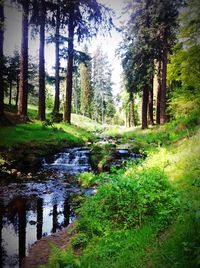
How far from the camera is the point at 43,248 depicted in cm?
571

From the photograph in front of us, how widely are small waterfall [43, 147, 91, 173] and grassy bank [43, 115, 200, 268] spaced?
7091 millimetres

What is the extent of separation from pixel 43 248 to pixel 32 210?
7.09 feet

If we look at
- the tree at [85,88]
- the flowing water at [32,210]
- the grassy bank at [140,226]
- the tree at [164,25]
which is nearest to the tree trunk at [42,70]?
the tree at [164,25]

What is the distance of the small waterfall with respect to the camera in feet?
43.9

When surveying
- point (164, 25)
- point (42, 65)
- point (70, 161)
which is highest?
point (164, 25)

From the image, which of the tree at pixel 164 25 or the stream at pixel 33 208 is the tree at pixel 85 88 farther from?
the stream at pixel 33 208

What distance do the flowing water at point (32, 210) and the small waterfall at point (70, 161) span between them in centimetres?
107

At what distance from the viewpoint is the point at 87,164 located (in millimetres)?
14039

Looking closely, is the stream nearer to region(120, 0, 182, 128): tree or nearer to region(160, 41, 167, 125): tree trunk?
region(160, 41, 167, 125): tree trunk

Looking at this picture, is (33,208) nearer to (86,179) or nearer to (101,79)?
(86,179)

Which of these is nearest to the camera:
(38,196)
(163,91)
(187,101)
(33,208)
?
(33,208)

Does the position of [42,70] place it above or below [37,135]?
above

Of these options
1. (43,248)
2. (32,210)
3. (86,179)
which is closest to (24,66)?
(86,179)

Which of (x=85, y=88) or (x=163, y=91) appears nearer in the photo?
(x=163, y=91)
